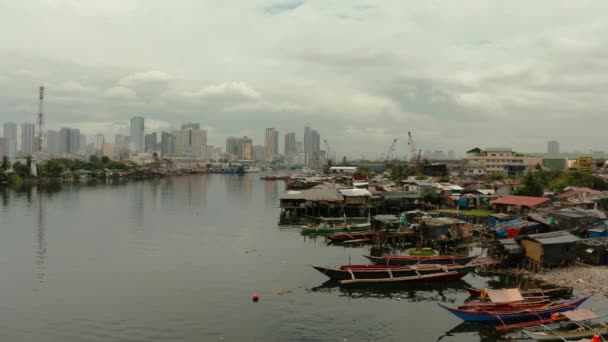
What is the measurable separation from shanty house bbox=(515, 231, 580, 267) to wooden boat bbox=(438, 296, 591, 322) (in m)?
5.48

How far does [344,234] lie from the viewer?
96.2 ft

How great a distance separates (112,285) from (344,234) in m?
14.2

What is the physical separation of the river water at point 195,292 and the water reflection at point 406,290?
0.13 ft

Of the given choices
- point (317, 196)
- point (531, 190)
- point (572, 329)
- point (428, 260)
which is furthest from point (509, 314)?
point (531, 190)

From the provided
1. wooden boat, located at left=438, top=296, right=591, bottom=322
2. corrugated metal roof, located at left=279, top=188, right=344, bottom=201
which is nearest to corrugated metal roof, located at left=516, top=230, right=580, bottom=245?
wooden boat, located at left=438, top=296, right=591, bottom=322

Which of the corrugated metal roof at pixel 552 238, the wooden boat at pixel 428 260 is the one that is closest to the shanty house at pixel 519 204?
the corrugated metal roof at pixel 552 238

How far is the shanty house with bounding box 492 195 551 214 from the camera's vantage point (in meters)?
32.9

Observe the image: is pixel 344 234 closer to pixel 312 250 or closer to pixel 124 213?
pixel 312 250

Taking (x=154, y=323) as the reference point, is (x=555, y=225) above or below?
above

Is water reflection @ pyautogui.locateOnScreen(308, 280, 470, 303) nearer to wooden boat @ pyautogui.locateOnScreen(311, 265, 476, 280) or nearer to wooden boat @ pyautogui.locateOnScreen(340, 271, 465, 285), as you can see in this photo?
wooden boat @ pyautogui.locateOnScreen(340, 271, 465, 285)

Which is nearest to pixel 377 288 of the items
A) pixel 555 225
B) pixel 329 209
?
pixel 555 225

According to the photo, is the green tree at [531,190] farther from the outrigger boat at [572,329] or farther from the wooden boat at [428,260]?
the outrigger boat at [572,329]

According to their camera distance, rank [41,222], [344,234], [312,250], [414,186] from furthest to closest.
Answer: [414,186], [41,222], [344,234], [312,250]

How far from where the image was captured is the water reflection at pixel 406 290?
1822 centimetres
